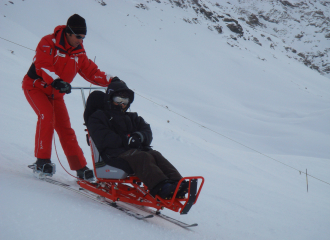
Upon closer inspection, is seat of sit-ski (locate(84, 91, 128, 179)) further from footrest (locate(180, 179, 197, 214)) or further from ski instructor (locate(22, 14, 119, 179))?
footrest (locate(180, 179, 197, 214))

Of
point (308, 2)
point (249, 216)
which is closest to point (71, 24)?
point (249, 216)

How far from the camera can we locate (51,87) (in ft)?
10.7

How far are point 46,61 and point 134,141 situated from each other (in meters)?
1.24

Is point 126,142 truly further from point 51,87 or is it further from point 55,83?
point 51,87

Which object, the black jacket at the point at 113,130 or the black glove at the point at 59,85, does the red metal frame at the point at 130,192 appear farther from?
the black glove at the point at 59,85

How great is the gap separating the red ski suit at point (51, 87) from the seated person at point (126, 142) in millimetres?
439

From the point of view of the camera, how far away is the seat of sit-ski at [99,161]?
9.38 feet

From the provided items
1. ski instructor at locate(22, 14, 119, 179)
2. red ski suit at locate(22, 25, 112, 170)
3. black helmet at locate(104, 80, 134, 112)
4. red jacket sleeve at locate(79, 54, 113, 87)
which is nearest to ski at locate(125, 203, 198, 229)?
ski instructor at locate(22, 14, 119, 179)

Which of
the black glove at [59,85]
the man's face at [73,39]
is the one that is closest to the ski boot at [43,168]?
the black glove at [59,85]

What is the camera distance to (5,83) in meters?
7.23

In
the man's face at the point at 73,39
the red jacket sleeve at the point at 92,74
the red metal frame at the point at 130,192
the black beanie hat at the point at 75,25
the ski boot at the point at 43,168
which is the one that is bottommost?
the ski boot at the point at 43,168

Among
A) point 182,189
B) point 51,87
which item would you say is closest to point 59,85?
point 51,87

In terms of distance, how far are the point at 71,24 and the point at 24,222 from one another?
201cm

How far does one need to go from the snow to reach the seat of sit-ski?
0.35 m
